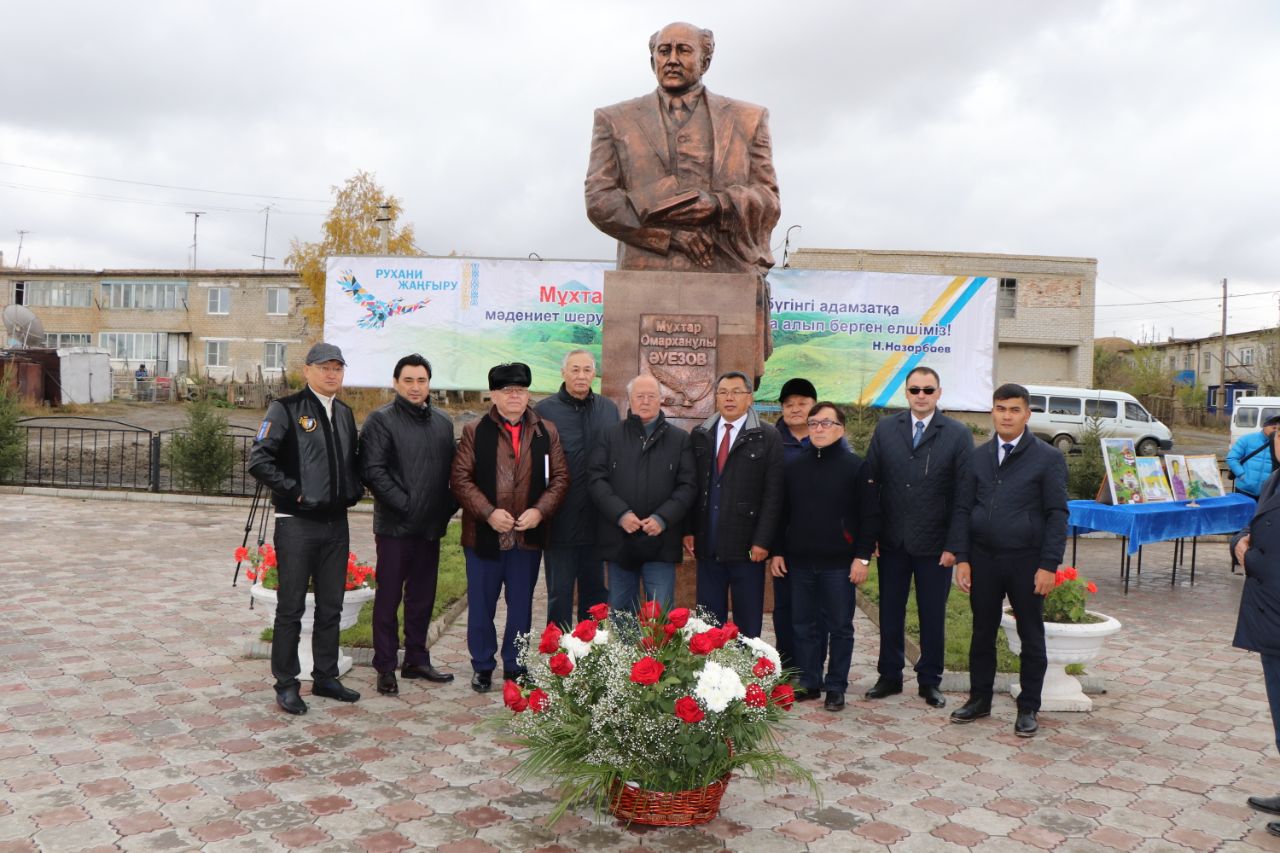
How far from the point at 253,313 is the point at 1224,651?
37374 mm

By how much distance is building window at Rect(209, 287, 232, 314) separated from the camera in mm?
38656

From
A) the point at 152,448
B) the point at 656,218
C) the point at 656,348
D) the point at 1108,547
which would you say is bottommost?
the point at 1108,547

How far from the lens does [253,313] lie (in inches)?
1508

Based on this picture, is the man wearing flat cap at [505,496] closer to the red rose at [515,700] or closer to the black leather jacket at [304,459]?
the black leather jacket at [304,459]

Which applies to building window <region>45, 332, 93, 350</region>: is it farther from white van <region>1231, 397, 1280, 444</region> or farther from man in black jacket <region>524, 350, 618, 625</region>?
man in black jacket <region>524, 350, 618, 625</region>

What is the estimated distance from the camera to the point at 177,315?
39375mm

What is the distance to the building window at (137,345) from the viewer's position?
39.6 metres

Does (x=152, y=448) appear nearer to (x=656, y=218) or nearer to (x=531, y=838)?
(x=656, y=218)

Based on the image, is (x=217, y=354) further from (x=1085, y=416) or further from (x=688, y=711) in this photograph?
(x=688, y=711)

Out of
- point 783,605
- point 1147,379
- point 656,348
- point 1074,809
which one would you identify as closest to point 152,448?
point 656,348

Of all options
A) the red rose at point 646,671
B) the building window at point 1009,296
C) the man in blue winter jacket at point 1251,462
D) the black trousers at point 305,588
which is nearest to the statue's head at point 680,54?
the black trousers at point 305,588

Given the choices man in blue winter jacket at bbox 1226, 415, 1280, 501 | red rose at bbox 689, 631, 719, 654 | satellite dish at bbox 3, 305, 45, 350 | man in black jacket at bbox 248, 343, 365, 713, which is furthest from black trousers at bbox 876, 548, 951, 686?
satellite dish at bbox 3, 305, 45, 350

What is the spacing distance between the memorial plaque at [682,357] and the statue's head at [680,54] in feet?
5.55

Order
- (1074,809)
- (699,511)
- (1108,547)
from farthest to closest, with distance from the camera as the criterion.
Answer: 1. (1108,547)
2. (699,511)
3. (1074,809)
